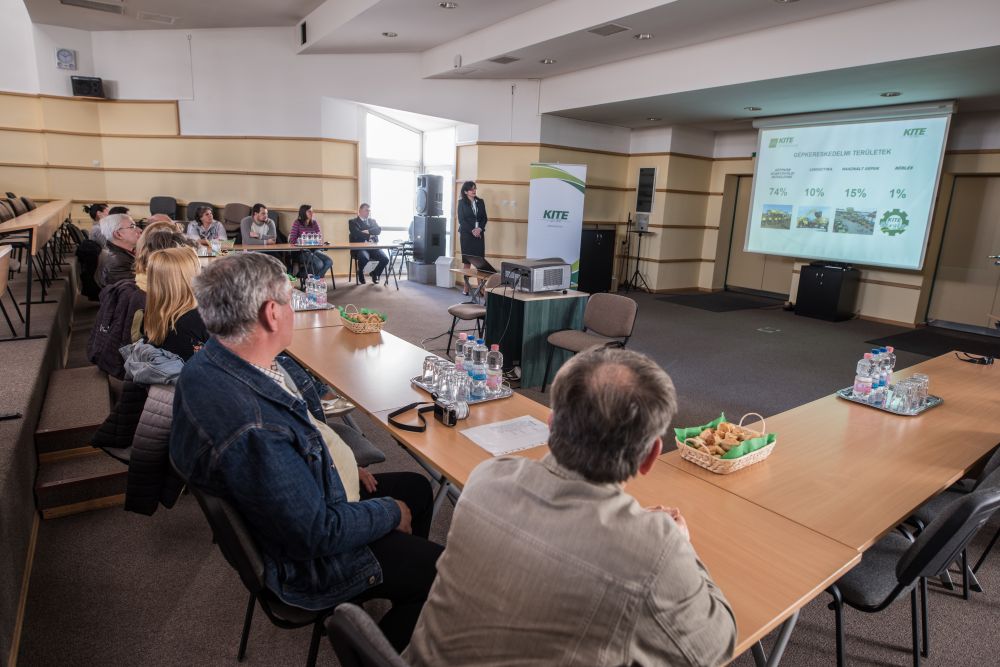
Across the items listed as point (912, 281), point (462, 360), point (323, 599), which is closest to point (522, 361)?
point (462, 360)

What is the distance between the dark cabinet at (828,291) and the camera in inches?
312

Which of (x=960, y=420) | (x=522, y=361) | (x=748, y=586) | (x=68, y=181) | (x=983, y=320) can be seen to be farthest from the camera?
(x=68, y=181)

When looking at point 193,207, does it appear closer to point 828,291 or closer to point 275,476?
point 275,476

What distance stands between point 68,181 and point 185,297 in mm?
9187

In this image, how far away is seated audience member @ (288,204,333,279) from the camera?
8539mm

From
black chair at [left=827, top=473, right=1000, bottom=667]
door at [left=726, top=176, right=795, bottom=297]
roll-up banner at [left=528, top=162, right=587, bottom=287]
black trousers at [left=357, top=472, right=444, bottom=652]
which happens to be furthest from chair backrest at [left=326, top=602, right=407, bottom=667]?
door at [left=726, top=176, right=795, bottom=297]

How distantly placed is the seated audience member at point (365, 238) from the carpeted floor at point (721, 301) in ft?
15.3

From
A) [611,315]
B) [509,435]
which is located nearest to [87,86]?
[611,315]

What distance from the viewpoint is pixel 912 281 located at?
771 cm

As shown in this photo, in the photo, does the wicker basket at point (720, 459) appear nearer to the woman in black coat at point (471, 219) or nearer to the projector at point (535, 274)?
the projector at point (535, 274)

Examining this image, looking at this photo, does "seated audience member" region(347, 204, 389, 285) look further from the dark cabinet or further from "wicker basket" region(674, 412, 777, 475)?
"wicker basket" region(674, 412, 777, 475)

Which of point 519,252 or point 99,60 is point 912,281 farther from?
point 99,60

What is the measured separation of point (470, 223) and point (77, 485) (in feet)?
21.5

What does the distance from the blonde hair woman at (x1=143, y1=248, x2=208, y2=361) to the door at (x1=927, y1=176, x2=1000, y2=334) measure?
895cm
